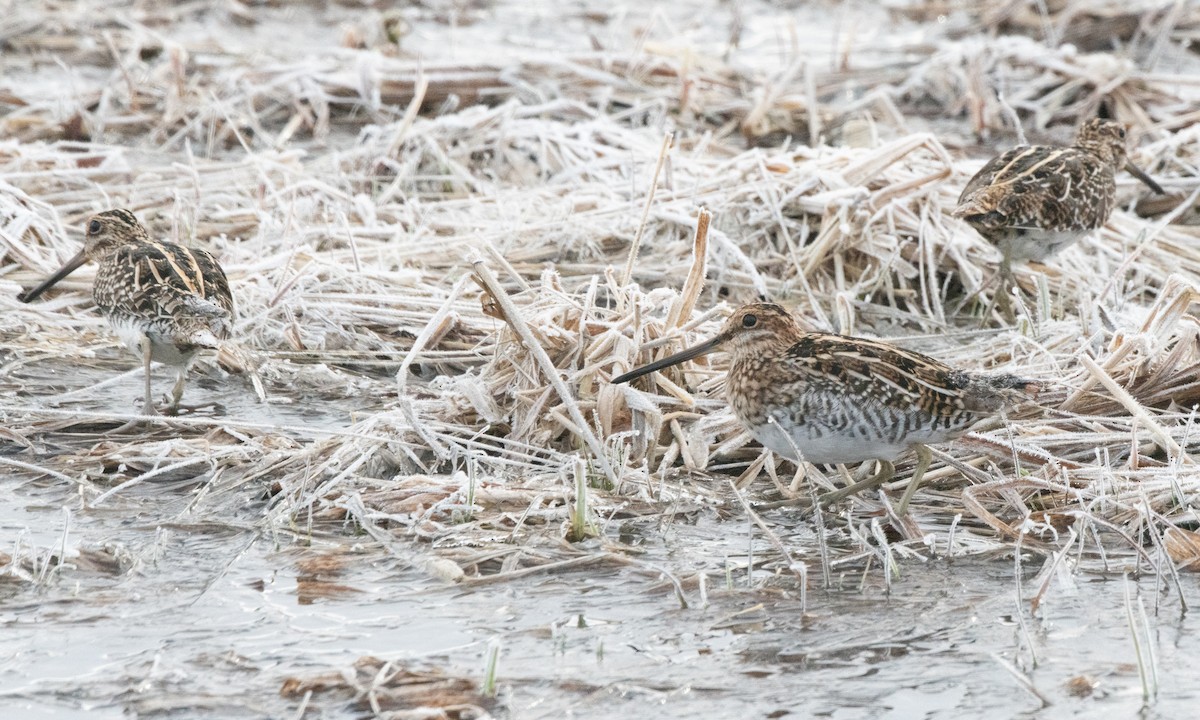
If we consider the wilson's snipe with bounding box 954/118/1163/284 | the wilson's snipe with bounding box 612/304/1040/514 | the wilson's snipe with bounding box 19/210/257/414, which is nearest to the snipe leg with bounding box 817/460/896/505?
the wilson's snipe with bounding box 612/304/1040/514

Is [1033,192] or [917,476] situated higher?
[1033,192]

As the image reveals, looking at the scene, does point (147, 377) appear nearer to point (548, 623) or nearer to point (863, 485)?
point (548, 623)

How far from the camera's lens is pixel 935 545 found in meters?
4.20

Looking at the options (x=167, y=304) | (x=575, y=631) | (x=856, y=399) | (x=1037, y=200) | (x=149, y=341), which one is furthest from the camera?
(x=1037, y=200)

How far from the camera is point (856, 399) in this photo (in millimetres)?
4242

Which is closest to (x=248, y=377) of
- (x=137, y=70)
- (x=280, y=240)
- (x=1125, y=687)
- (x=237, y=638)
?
(x=280, y=240)

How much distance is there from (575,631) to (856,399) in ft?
3.51

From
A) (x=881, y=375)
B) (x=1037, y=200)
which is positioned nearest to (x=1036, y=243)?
(x=1037, y=200)

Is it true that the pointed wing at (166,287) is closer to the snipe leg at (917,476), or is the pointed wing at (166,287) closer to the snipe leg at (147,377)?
the snipe leg at (147,377)

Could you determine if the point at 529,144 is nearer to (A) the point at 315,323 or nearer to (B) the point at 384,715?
(A) the point at 315,323

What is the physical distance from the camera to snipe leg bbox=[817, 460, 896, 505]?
451 cm

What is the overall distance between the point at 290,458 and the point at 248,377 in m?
1.21

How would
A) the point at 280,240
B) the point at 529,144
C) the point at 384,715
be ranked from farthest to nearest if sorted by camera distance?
the point at 529,144
the point at 280,240
the point at 384,715

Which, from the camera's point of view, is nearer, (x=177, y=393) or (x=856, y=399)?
(x=856, y=399)
